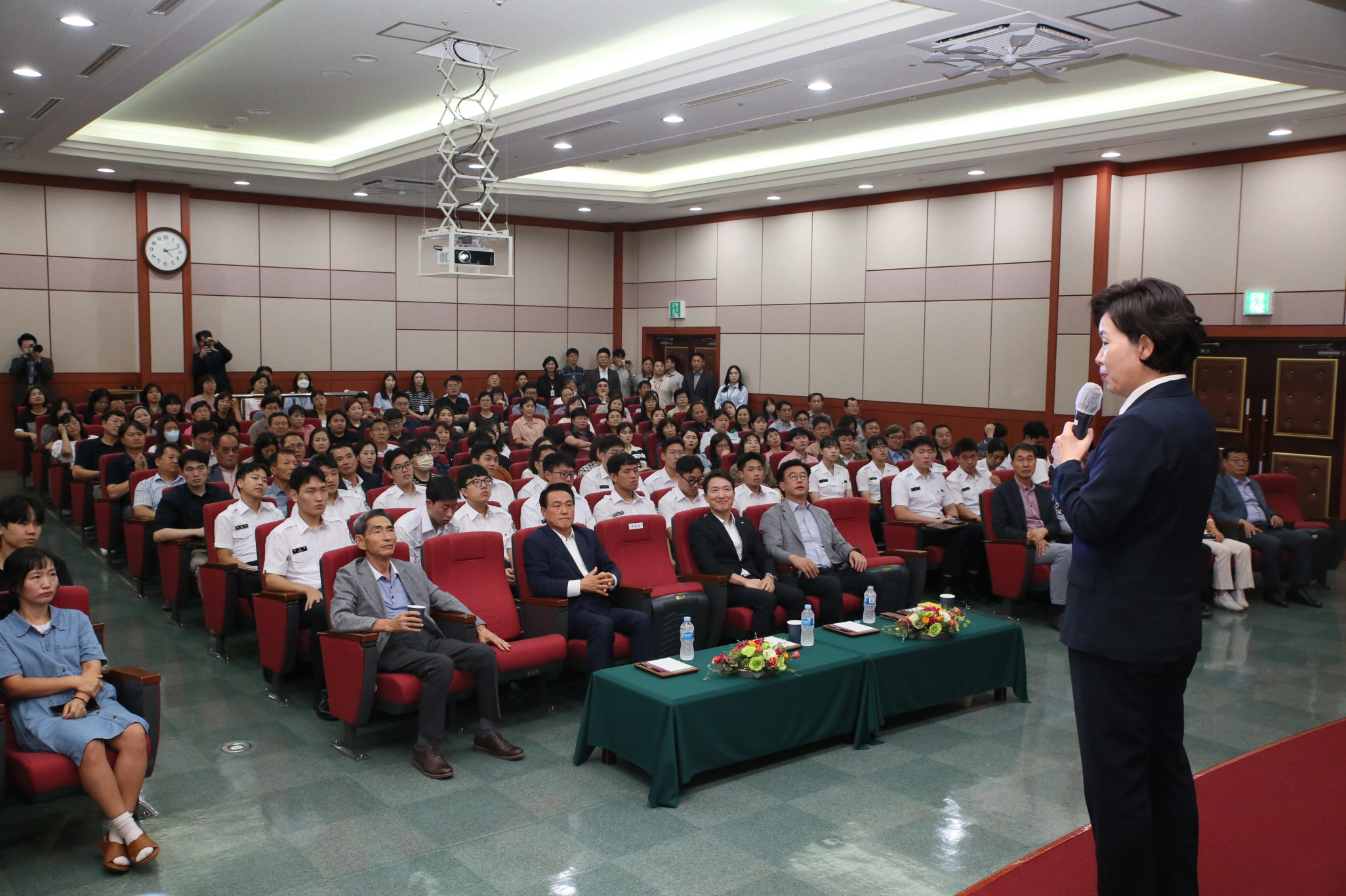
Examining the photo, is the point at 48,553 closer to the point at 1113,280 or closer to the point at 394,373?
the point at 1113,280

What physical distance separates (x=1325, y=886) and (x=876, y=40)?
550cm

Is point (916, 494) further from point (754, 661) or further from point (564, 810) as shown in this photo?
point (564, 810)

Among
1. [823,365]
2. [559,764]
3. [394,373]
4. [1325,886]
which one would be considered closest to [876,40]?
[559,764]

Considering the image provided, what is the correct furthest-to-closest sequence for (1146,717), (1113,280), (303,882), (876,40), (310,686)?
(1113,280) → (876,40) → (310,686) → (303,882) → (1146,717)

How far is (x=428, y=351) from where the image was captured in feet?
52.5

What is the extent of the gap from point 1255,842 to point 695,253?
1384 centimetres

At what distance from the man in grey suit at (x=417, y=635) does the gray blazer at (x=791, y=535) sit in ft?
6.61

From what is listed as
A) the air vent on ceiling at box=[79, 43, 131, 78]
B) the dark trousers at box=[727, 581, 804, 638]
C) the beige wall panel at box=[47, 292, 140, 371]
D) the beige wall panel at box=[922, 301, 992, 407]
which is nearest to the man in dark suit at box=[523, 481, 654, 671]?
the dark trousers at box=[727, 581, 804, 638]

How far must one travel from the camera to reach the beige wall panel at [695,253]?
1620 cm

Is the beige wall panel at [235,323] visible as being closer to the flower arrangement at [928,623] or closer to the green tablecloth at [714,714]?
the green tablecloth at [714,714]

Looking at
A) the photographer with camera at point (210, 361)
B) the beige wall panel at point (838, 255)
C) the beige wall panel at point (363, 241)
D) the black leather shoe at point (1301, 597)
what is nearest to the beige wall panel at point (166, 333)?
the photographer with camera at point (210, 361)

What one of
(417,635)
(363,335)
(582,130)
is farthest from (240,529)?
(363,335)

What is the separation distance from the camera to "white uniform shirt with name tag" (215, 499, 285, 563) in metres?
5.88

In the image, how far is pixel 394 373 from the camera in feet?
51.1
